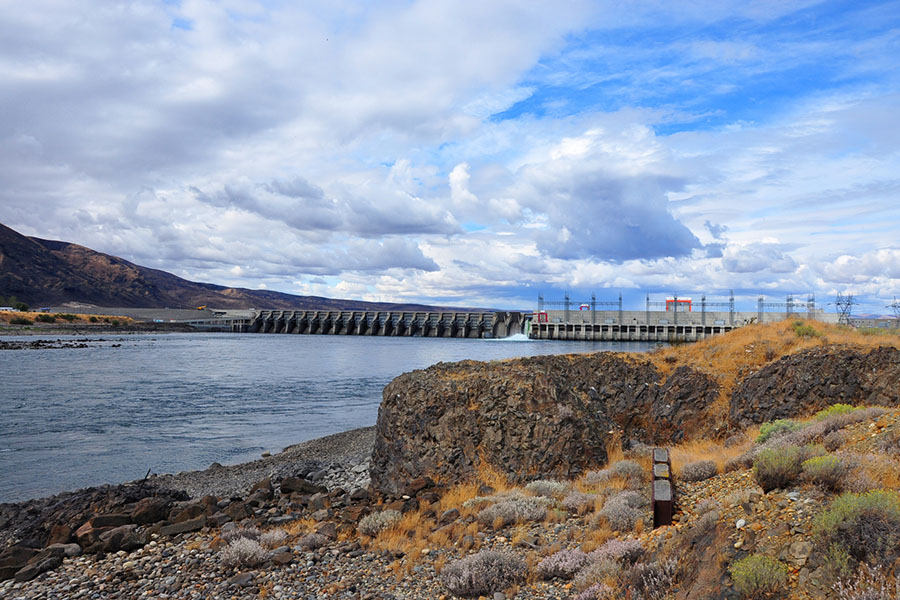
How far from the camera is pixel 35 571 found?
912cm

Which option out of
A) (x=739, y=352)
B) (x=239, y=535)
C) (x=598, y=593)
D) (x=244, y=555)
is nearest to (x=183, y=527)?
(x=239, y=535)

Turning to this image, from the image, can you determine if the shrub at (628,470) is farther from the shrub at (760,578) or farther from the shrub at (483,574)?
the shrub at (760,578)

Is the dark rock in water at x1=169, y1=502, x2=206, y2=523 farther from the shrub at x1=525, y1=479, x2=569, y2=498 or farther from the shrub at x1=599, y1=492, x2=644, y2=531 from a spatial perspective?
the shrub at x1=599, y1=492, x2=644, y2=531

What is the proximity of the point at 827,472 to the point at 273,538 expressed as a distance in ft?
25.9

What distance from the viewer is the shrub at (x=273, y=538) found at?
352 inches

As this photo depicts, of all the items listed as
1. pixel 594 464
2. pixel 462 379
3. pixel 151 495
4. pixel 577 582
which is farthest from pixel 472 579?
pixel 151 495

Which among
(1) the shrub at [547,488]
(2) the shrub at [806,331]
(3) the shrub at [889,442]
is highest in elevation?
(2) the shrub at [806,331]

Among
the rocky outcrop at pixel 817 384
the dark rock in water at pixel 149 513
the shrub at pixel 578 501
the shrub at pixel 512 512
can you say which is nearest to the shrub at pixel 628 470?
the shrub at pixel 578 501

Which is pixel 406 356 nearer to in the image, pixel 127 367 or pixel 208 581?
pixel 127 367

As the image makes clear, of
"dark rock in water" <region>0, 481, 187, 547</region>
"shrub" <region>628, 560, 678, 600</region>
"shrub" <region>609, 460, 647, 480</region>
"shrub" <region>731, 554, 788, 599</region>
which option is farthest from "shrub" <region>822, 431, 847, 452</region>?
"dark rock in water" <region>0, 481, 187, 547</region>

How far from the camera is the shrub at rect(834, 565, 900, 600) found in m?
4.55

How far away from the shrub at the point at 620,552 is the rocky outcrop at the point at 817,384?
11274 mm

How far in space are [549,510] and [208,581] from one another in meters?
5.27

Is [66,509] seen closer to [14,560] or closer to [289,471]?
[14,560]
